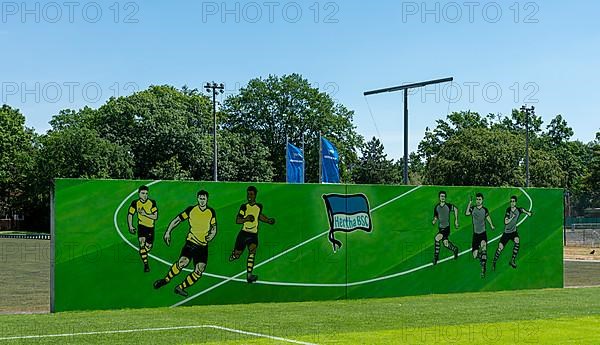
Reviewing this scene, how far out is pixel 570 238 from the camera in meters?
56.4

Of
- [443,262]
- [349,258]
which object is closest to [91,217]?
[349,258]

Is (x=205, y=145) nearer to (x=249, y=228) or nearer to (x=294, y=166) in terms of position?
(x=294, y=166)

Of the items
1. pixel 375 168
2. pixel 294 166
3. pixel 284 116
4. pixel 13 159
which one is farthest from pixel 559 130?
pixel 294 166

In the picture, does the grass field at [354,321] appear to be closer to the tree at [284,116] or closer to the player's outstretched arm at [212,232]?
the player's outstretched arm at [212,232]

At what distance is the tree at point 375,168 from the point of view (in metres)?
99.8

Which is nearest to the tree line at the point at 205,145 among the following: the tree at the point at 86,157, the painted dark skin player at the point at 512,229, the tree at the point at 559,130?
the tree at the point at 86,157

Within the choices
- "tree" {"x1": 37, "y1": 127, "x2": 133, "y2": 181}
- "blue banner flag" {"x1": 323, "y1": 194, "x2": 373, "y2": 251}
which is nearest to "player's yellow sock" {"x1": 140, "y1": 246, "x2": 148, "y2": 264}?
"blue banner flag" {"x1": 323, "y1": 194, "x2": 373, "y2": 251}

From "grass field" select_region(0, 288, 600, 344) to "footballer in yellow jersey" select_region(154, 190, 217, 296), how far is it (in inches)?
29.2

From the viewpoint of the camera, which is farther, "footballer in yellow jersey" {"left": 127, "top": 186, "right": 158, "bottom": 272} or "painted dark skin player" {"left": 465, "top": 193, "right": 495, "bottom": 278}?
"painted dark skin player" {"left": 465, "top": 193, "right": 495, "bottom": 278}

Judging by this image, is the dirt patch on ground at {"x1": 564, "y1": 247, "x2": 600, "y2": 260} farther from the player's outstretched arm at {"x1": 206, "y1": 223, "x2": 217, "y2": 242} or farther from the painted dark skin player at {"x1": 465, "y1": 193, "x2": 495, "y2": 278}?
the player's outstretched arm at {"x1": 206, "y1": 223, "x2": 217, "y2": 242}

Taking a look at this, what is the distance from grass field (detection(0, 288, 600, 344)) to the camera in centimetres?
1273

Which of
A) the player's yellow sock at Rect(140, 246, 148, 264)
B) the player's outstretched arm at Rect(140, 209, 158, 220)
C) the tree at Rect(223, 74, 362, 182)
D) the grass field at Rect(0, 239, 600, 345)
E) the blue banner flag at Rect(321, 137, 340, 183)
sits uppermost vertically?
the tree at Rect(223, 74, 362, 182)

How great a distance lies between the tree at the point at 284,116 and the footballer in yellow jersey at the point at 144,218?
64412mm

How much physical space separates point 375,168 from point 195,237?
8450cm
